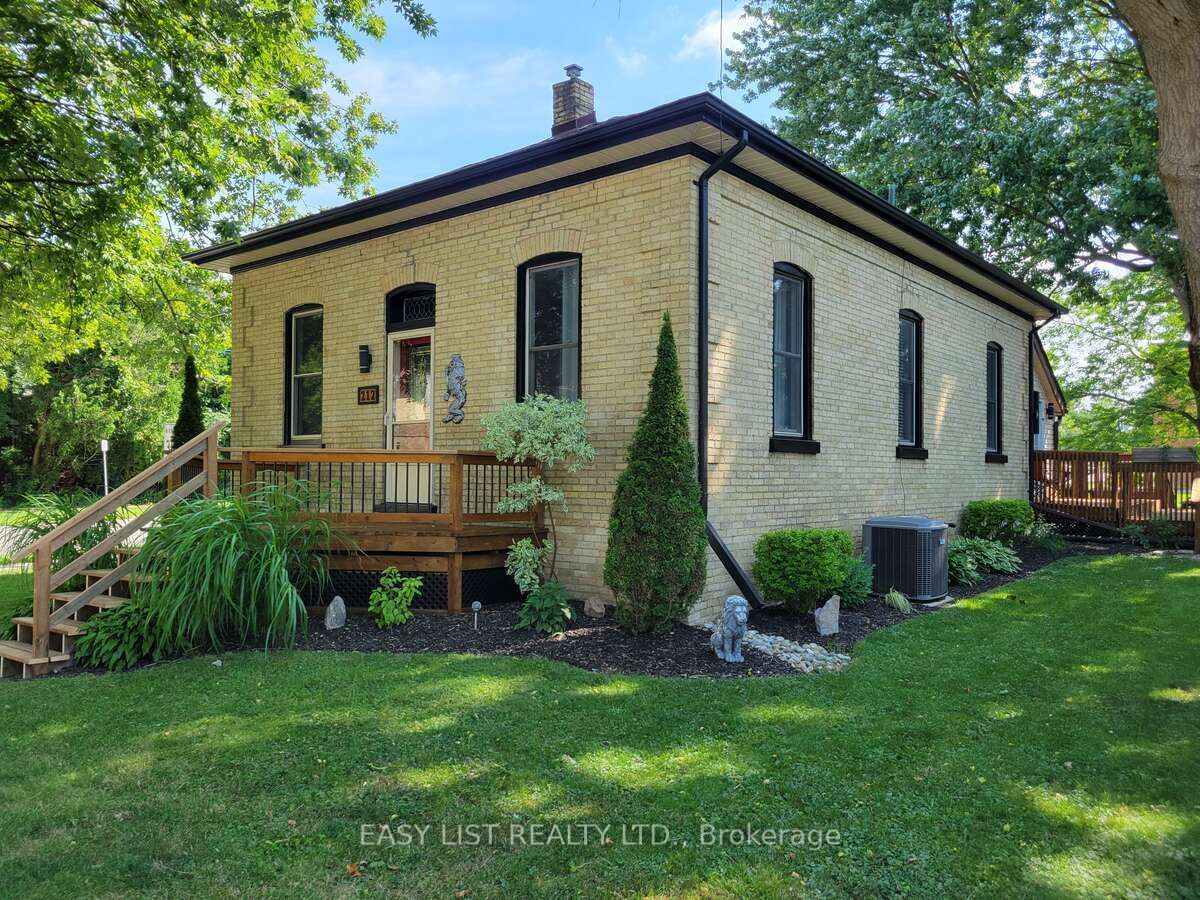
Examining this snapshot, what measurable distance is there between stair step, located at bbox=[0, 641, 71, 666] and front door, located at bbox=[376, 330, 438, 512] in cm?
341

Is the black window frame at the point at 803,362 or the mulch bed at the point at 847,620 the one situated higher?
the black window frame at the point at 803,362

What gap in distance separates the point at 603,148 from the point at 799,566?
13.4ft

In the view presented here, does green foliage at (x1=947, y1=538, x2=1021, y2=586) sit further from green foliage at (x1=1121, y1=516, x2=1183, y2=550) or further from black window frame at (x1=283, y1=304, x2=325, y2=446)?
black window frame at (x1=283, y1=304, x2=325, y2=446)

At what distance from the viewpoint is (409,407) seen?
884 centimetres

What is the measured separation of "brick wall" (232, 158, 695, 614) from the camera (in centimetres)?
679

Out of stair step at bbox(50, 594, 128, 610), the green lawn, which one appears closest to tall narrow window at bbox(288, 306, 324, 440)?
stair step at bbox(50, 594, 128, 610)

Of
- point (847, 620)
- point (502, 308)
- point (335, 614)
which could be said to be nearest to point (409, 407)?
point (502, 308)

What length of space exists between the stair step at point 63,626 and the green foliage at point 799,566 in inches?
215

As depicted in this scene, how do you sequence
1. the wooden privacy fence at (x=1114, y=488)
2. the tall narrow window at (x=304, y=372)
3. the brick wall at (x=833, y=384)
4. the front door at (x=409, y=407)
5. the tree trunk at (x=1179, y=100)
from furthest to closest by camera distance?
the wooden privacy fence at (x=1114, y=488) < the tall narrow window at (x=304, y=372) < the front door at (x=409, y=407) < the brick wall at (x=833, y=384) < the tree trunk at (x=1179, y=100)

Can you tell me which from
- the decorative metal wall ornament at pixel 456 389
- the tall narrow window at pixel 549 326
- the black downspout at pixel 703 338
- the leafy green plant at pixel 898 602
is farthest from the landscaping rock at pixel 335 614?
the leafy green plant at pixel 898 602

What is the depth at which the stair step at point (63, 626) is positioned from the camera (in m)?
5.61

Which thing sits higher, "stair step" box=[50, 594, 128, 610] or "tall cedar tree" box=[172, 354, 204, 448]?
"tall cedar tree" box=[172, 354, 204, 448]

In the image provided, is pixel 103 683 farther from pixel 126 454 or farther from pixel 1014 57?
pixel 126 454

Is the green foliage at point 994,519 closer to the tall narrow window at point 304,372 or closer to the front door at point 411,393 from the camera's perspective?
the front door at point 411,393
